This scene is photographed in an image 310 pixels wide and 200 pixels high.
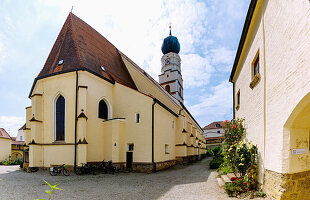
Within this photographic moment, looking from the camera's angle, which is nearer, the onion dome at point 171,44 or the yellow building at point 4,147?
the yellow building at point 4,147

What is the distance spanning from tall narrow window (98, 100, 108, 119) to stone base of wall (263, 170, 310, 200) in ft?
41.6

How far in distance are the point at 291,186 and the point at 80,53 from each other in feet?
48.5

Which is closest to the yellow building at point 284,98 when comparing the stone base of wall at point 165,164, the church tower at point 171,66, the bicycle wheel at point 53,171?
the stone base of wall at point 165,164

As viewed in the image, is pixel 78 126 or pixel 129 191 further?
pixel 78 126

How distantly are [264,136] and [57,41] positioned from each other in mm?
16973

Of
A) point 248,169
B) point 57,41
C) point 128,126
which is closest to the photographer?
point 248,169

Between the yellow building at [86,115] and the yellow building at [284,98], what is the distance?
9.34 m

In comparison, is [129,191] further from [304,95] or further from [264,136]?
[304,95]

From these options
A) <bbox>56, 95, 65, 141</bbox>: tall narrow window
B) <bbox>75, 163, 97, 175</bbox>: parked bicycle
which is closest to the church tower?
<bbox>56, 95, 65, 141</bbox>: tall narrow window

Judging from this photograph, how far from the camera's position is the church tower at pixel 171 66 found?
3456cm

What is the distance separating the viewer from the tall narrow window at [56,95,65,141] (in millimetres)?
13945

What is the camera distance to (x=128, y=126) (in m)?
15.2

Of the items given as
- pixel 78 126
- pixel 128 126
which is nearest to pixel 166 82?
pixel 128 126

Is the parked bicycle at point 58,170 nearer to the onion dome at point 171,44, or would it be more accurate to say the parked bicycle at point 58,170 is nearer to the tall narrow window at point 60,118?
the tall narrow window at point 60,118
